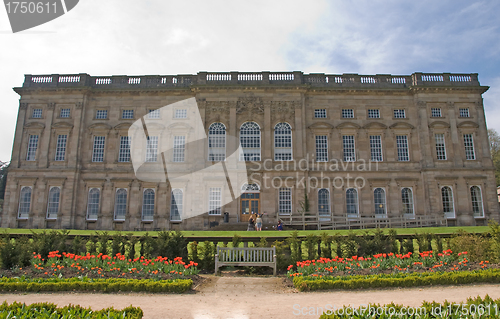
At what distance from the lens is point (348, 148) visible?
32.0 metres

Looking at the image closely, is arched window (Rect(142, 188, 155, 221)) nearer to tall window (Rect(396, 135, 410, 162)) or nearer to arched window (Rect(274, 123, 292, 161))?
arched window (Rect(274, 123, 292, 161))

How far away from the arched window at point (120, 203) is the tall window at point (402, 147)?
2577cm

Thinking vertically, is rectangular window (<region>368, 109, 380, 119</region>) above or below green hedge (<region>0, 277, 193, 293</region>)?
above

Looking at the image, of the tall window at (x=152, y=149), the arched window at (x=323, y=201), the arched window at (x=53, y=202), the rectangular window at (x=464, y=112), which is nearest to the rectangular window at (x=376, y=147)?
the arched window at (x=323, y=201)

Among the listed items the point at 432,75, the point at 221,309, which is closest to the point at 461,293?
the point at 221,309

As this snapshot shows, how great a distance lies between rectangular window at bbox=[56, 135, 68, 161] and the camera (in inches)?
1273

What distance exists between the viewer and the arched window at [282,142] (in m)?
31.5

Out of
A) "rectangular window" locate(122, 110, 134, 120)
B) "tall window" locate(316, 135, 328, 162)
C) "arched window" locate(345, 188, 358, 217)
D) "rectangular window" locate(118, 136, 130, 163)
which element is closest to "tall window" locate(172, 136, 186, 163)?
"rectangular window" locate(118, 136, 130, 163)

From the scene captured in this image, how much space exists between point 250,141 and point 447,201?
1860cm

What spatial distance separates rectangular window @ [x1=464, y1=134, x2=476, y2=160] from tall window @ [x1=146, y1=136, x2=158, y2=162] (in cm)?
2893

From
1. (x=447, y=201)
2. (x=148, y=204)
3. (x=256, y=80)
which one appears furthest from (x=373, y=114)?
(x=148, y=204)

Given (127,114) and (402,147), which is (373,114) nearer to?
(402,147)

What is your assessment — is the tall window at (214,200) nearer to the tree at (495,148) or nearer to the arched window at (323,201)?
the arched window at (323,201)

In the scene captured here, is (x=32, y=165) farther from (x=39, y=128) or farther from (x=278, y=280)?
(x=278, y=280)
